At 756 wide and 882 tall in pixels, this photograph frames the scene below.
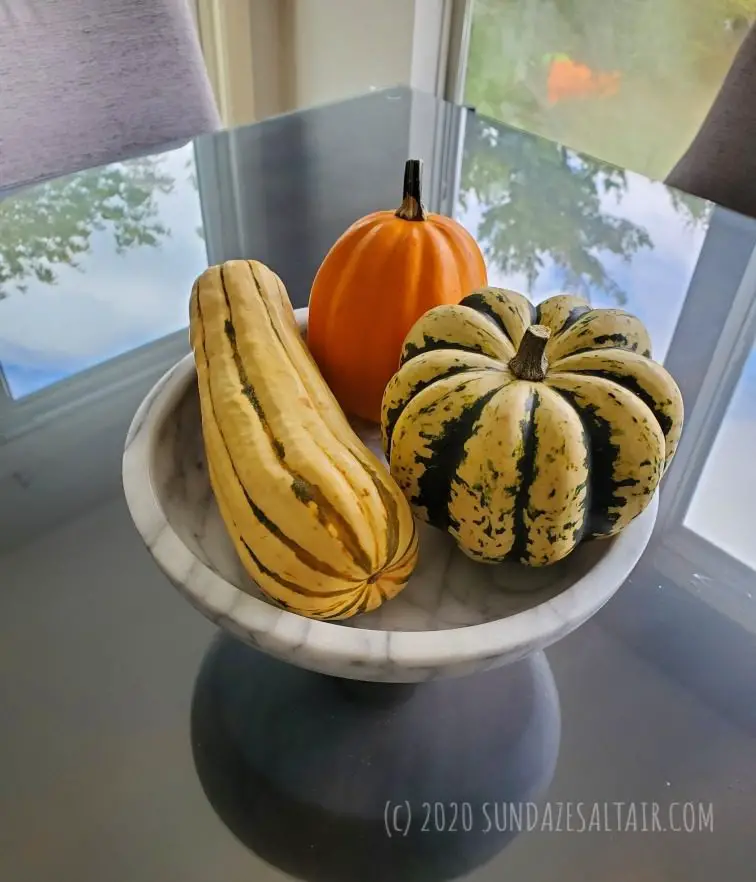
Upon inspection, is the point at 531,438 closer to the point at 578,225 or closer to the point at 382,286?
the point at 382,286

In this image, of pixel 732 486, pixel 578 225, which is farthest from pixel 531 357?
pixel 578 225

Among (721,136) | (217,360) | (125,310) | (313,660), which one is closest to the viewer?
(313,660)

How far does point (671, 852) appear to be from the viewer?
0.38 meters

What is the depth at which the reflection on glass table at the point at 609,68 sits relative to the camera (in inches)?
54.0

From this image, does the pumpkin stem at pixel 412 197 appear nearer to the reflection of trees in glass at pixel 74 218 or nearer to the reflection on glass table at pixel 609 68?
the reflection of trees in glass at pixel 74 218

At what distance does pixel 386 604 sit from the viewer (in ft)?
1.49

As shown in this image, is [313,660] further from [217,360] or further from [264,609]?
[217,360]

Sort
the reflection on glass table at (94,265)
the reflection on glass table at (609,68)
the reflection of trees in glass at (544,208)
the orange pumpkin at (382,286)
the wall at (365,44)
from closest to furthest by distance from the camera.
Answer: the orange pumpkin at (382,286) < the reflection on glass table at (94,265) < the reflection of trees in glass at (544,208) < the reflection on glass table at (609,68) < the wall at (365,44)

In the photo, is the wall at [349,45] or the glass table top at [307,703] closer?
the glass table top at [307,703]

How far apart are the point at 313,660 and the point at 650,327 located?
50 cm

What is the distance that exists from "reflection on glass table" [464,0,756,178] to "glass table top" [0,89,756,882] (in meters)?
0.82

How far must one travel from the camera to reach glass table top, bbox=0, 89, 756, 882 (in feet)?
1.26

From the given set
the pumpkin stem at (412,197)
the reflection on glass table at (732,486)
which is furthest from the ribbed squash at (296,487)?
the reflection on glass table at (732,486)

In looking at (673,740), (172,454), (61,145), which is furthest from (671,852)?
(61,145)
